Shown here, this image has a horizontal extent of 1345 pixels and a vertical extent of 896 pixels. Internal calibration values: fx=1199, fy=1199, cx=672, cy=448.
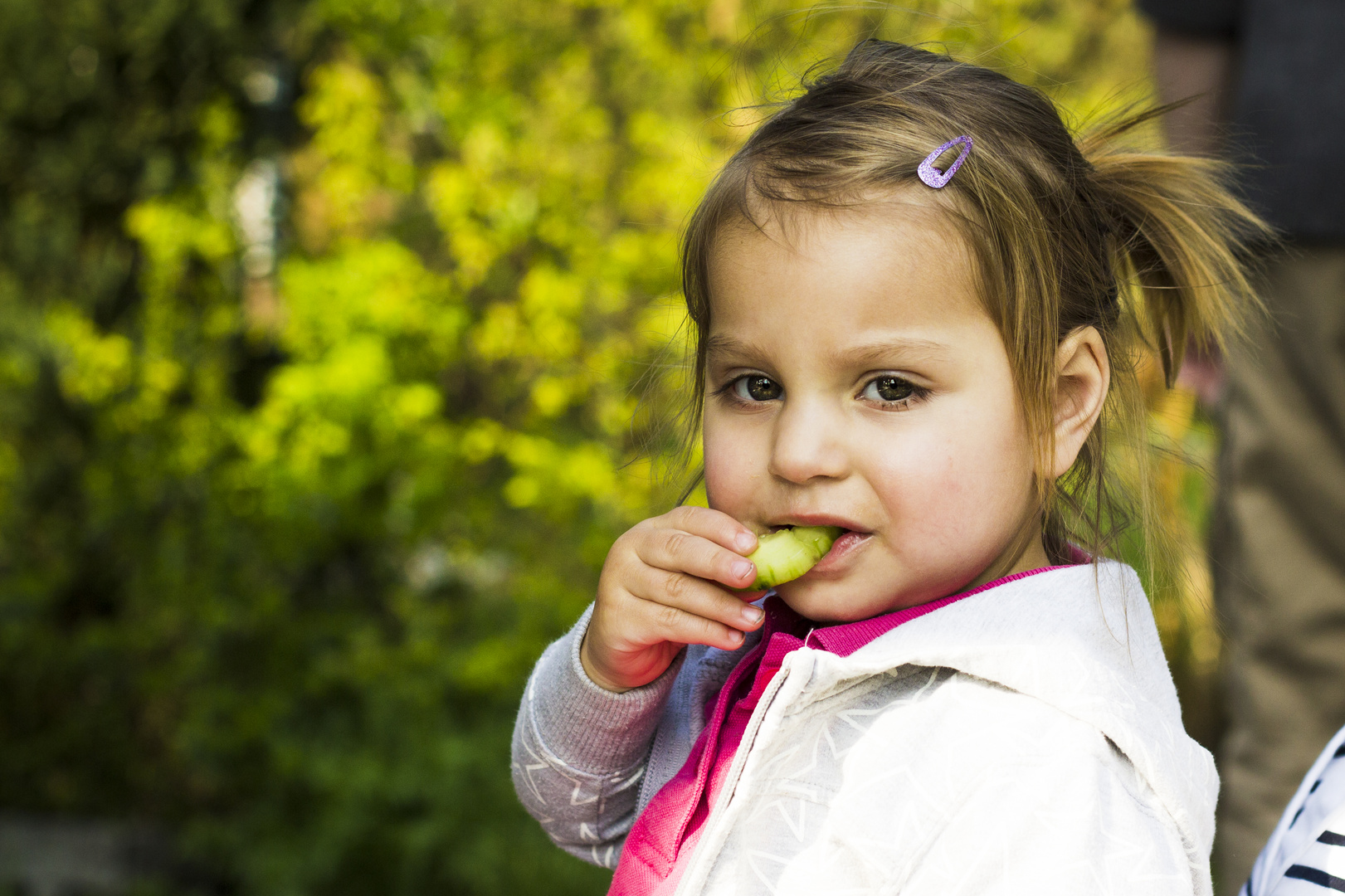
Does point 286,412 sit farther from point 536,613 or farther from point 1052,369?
point 1052,369

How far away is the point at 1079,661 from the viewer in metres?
1.10

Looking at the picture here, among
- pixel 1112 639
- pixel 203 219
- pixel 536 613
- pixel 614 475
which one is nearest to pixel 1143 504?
pixel 1112 639

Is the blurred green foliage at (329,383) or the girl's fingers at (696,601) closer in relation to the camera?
the girl's fingers at (696,601)

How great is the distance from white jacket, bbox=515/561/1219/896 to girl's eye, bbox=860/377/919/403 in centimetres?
21

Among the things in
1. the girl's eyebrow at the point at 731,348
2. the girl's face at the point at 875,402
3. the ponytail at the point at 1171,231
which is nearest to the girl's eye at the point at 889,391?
the girl's face at the point at 875,402

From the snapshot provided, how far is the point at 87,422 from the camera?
3781 millimetres

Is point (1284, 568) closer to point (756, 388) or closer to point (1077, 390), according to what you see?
point (1077, 390)

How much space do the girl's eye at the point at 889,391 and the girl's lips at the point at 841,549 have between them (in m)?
0.13

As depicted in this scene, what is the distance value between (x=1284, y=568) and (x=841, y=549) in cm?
151

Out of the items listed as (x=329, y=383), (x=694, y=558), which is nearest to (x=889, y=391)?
(x=694, y=558)

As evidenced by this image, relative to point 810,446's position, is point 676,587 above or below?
below

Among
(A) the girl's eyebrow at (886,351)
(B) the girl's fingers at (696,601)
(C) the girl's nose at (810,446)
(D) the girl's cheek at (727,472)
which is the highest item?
(A) the girl's eyebrow at (886,351)

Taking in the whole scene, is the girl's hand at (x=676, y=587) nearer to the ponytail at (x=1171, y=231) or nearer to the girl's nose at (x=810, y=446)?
the girl's nose at (x=810, y=446)

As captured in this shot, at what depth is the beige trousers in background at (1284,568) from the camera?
228cm
